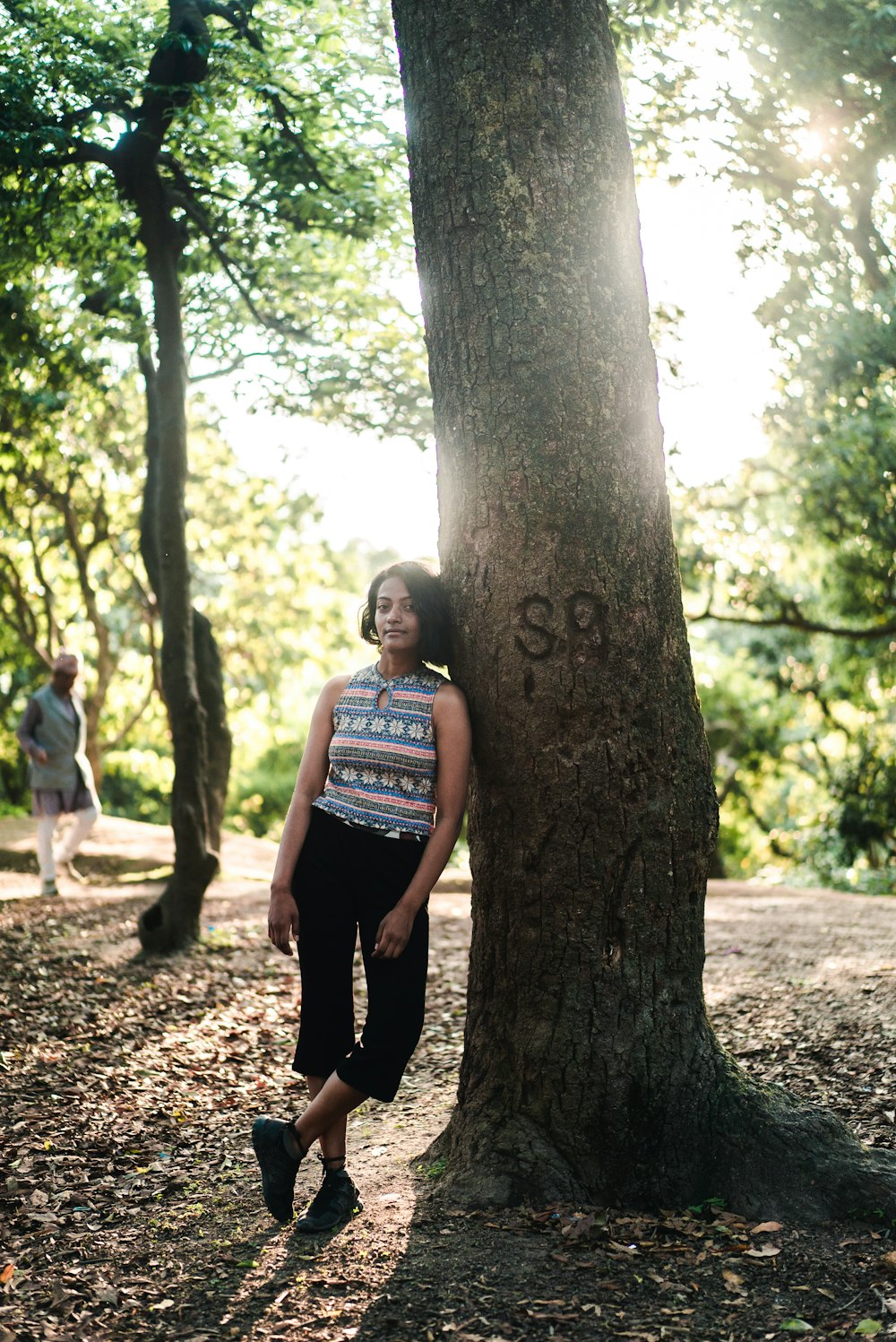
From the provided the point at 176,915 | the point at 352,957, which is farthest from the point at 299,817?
the point at 176,915

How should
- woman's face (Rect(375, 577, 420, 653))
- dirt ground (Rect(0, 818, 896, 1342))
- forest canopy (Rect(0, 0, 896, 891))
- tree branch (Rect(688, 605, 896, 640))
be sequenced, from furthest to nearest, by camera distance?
tree branch (Rect(688, 605, 896, 640)) < forest canopy (Rect(0, 0, 896, 891)) < woman's face (Rect(375, 577, 420, 653)) < dirt ground (Rect(0, 818, 896, 1342))

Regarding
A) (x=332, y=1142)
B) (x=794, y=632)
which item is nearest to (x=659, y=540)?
(x=332, y=1142)

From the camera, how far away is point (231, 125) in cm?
827

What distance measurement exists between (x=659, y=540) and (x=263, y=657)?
752 inches

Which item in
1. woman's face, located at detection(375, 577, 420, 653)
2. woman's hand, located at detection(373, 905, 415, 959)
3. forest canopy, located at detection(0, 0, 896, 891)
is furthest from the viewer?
forest canopy, located at detection(0, 0, 896, 891)

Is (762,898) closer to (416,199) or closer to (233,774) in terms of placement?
(416,199)

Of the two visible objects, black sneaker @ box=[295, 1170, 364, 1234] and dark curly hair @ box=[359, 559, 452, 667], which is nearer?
black sneaker @ box=[295, 1170, 364, 1234]

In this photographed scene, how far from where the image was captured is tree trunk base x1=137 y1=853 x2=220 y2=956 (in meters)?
8.41

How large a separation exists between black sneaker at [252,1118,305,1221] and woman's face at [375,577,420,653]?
63.5 inches

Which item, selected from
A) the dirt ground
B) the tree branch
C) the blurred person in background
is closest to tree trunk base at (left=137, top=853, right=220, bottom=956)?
the dirt ground

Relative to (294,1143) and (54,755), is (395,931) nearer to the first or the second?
(294,1143)

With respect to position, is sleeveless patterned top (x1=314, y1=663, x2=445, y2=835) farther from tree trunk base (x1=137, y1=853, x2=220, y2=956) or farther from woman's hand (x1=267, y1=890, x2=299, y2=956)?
tree trunk base (x1=137, y1=853, x2=220, y2=956)

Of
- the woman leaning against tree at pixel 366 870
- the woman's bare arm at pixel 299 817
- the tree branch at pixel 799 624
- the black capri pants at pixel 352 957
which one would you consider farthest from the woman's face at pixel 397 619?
the tree branch at pixel 799 624

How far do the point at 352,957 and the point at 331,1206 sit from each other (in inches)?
32.1
